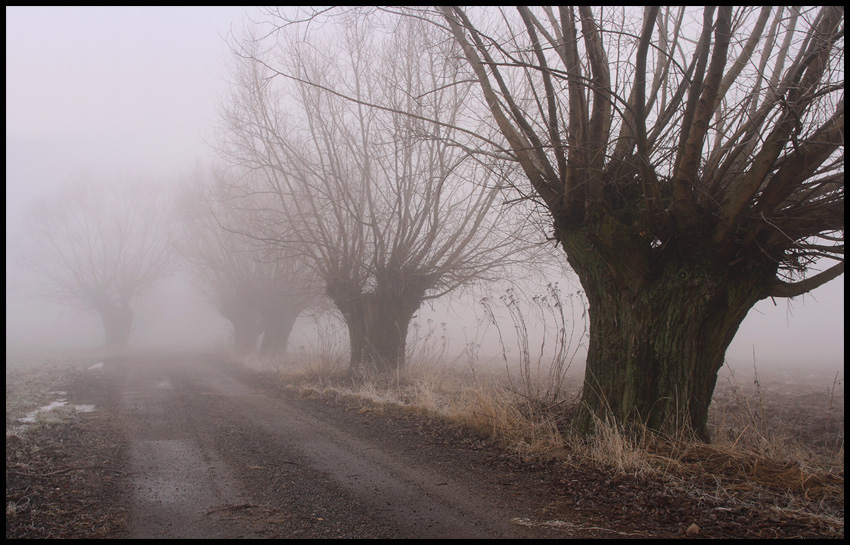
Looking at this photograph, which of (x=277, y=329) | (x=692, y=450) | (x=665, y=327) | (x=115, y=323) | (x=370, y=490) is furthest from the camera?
(x=115, y=323)

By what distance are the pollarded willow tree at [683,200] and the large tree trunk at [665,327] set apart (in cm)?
1

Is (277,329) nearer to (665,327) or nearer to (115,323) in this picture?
(115,323)

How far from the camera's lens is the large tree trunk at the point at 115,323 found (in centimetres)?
3234

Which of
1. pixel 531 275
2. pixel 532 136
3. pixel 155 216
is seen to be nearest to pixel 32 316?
pixel 155 216

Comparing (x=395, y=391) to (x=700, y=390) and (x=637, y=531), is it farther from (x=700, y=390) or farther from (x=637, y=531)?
(x=637, y=531)

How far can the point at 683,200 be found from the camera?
4441 millimetres

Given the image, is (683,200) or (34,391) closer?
(683,200)

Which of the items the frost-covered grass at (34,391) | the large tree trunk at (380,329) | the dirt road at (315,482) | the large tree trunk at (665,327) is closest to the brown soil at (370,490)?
the dirt road at (315,482)

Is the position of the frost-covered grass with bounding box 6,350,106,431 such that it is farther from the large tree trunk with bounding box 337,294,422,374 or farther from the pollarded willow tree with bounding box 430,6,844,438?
the pollarded willow tree with bounding box 430,6,844,438

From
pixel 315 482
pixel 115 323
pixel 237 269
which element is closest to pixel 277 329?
pixel 237 269

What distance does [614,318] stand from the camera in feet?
16.6

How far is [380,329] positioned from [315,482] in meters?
7.40

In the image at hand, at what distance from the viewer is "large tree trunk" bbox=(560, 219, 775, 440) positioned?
4.70m

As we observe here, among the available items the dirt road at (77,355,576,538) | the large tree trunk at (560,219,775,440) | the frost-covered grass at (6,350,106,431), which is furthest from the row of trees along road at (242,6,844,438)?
the frost-covered grass at (6,350,106,431)
